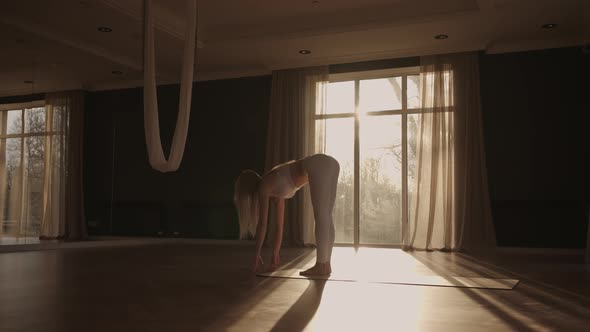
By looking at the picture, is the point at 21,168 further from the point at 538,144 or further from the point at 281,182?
the point at 538,144

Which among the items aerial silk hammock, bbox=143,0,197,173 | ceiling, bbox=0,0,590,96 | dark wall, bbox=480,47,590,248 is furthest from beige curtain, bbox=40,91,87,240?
dark wall, bbox=480,47,590,248

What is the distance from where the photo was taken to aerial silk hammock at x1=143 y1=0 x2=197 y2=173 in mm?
3994

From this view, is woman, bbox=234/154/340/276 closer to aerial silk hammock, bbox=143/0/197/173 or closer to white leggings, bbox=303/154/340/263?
white leggings, bbox=303/154/340/263

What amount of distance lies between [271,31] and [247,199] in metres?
3.46

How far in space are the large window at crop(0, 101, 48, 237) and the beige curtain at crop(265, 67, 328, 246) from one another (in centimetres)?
316

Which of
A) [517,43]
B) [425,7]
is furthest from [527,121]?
[425,7]

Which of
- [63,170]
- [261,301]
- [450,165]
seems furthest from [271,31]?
[261,301]

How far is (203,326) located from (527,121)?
6.12 metres

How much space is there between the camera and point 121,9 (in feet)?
20.3

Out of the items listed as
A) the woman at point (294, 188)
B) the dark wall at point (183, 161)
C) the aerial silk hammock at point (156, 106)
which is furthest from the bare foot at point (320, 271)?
the dark wall at point (183, 161)

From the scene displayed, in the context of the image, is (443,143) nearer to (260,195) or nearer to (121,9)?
(260,195)

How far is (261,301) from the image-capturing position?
305 cm

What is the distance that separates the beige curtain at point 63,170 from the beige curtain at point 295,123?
2837 mm

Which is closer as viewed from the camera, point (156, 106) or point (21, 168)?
point (156, 106)
